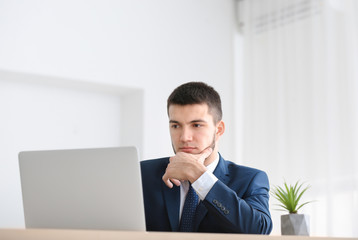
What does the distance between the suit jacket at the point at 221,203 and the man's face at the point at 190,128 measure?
0.51ft

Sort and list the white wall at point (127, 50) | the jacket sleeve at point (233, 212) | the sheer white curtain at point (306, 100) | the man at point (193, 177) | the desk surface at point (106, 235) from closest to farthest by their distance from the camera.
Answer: the desk surface at point (106, 235), the jacket sleeve at point (233, 212), the man at point (193, 177), the white wall at point (127, 50), the sheer white curtain at point (306, 100)

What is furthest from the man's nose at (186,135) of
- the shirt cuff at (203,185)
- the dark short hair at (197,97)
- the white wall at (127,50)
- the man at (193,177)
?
the white wall at (127,50)

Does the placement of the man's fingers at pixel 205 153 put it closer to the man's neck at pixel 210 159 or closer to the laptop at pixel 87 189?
the man's neck at pixel 210 159

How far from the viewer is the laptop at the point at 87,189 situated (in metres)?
1.24

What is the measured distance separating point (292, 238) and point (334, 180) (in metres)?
2.71

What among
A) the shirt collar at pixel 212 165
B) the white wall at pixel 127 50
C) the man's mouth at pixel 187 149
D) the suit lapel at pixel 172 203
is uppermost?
the white wall at pixel 127 50

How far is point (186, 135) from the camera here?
1.91 m

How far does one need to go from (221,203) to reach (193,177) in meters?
0.13

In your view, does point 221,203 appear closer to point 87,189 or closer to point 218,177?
point 218,177

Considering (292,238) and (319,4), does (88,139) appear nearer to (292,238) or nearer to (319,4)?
(319,4)

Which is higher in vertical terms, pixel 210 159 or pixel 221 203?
pixel 210 159

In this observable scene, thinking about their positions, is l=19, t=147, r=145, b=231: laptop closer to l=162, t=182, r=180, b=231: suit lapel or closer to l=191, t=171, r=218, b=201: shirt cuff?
l=191, t=171, r=218, b=201: shirt cuff

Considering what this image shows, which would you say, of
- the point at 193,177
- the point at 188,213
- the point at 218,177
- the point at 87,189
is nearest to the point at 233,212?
the point at 193,177

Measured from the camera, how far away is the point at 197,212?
182 cm
